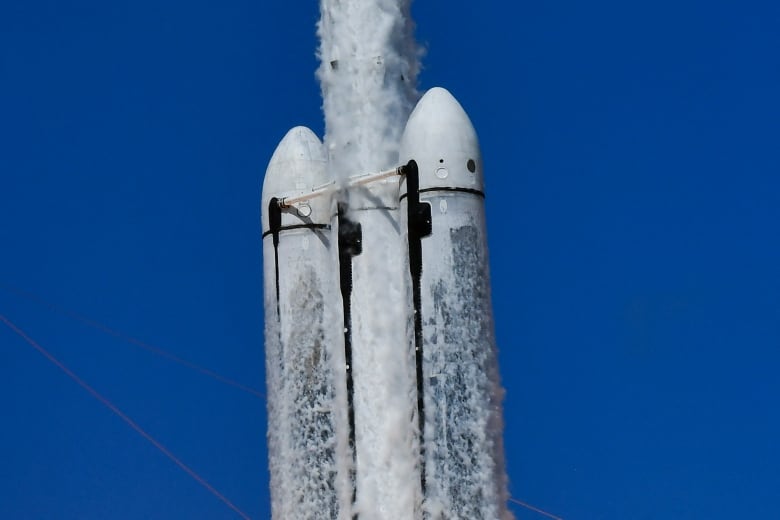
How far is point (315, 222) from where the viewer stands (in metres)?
34.2

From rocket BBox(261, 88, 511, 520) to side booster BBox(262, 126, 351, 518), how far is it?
23 millimetres

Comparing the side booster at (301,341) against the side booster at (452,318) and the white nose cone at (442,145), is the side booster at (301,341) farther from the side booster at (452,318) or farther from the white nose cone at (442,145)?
the white nose cone at (442,145)

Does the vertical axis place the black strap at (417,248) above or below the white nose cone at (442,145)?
below

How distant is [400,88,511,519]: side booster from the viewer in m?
30.6

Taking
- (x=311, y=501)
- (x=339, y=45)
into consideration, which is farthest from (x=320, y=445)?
(x=339, y=45)

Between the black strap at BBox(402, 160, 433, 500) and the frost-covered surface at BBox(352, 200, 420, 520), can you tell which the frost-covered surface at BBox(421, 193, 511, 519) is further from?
the frost-covered surface at BBox(352, 200, 420, 520)

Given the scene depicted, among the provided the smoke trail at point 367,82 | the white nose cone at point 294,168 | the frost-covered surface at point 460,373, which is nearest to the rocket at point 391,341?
the frost-covered surface at point 460,373

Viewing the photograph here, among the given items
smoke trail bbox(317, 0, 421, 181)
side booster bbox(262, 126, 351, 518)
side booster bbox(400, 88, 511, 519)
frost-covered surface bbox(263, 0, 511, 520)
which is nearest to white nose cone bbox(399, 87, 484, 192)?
side booster bbox(400, 88, 511, 519)

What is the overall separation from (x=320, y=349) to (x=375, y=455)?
2652 millimetres

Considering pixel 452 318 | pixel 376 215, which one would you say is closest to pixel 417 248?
pixel 452 318

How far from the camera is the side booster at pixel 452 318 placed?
3064 centimetres

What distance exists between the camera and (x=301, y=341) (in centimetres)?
3378

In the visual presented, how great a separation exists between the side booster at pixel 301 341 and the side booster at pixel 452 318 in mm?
2119

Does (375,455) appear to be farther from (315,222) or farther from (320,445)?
(315,222)
